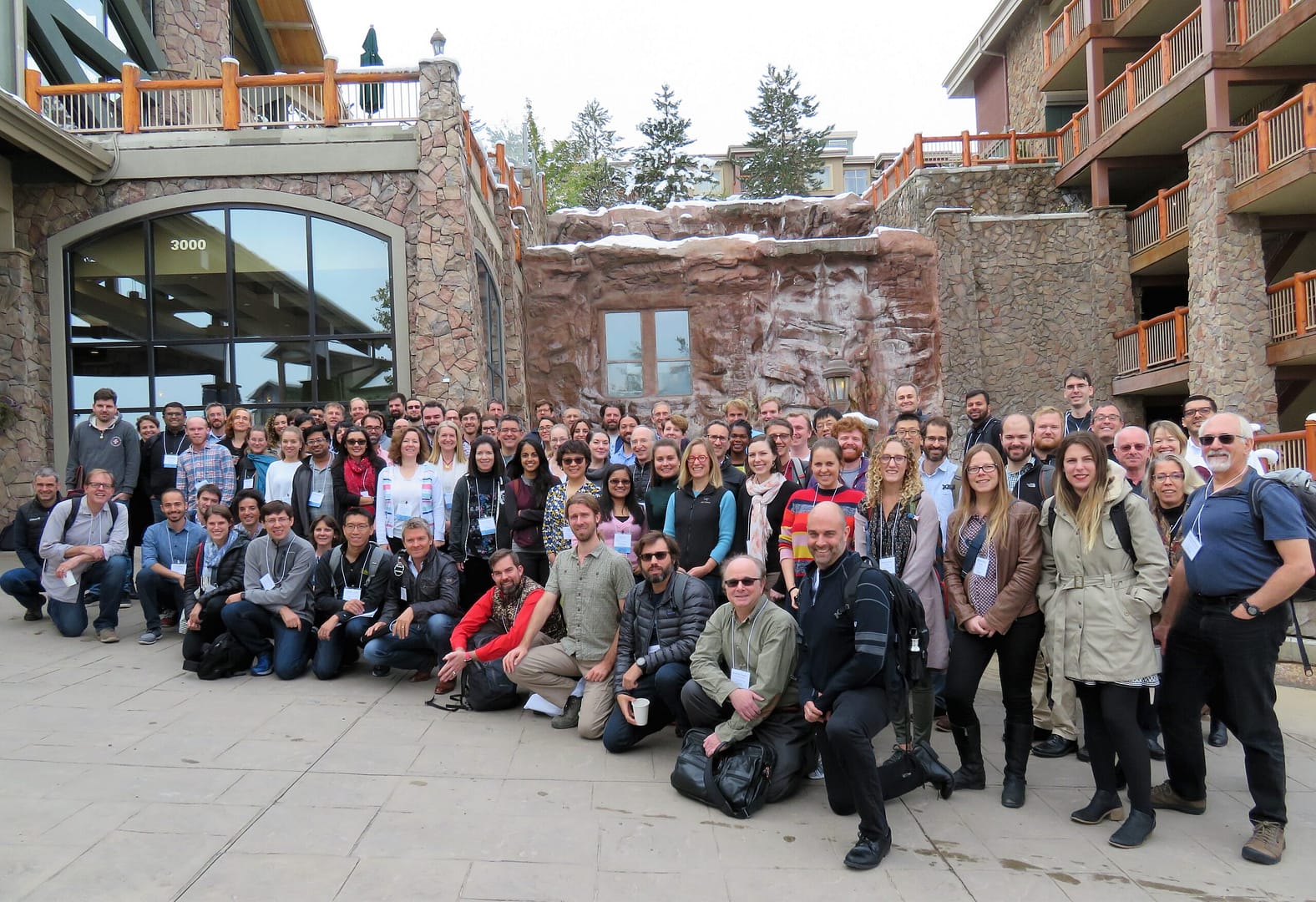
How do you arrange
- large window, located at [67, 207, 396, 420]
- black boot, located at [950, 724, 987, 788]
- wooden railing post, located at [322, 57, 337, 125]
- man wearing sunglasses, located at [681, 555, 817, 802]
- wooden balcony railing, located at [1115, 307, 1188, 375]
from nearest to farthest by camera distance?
man wearing sunglasses, located at [681, 555, 817, 802] < black boot, located at [950, 724, 987, 788] < wooden railing post, located at [322, 57, 337, 125] < large window, located at [67, 207, 396, 420] < wooden balcony railing, located at [1115, 307, 1188, 375]

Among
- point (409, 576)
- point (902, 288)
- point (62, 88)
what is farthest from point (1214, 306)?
point (62, 88)

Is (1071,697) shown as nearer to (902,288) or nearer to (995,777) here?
(995,777)

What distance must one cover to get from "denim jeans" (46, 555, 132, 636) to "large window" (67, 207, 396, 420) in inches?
202

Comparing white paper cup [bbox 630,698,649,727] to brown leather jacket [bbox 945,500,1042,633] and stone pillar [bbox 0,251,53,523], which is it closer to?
brown leather jacket [bbox 945,500,1042,633]

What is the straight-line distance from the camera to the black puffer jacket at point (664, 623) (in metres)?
5.01

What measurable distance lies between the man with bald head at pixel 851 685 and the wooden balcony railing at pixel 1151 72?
666 inches

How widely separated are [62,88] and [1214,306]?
18.8 m

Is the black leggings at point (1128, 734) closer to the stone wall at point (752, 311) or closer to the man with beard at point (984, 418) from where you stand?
the man with beard at point (984, 418)

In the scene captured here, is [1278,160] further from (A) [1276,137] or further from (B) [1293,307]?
(B) [1293,307]

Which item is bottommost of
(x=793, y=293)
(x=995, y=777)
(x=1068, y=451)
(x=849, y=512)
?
(x=995, y=777)

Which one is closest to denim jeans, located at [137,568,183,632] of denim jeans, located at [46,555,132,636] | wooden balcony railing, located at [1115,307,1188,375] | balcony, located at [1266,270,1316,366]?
A: denim jeans, located at [46,555,132,636]

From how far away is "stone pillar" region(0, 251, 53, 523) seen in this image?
12.0 meters

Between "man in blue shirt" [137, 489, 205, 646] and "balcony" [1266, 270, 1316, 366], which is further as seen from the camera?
"balcony" [1266, 270, 1316, 366]

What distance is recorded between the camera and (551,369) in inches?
721
